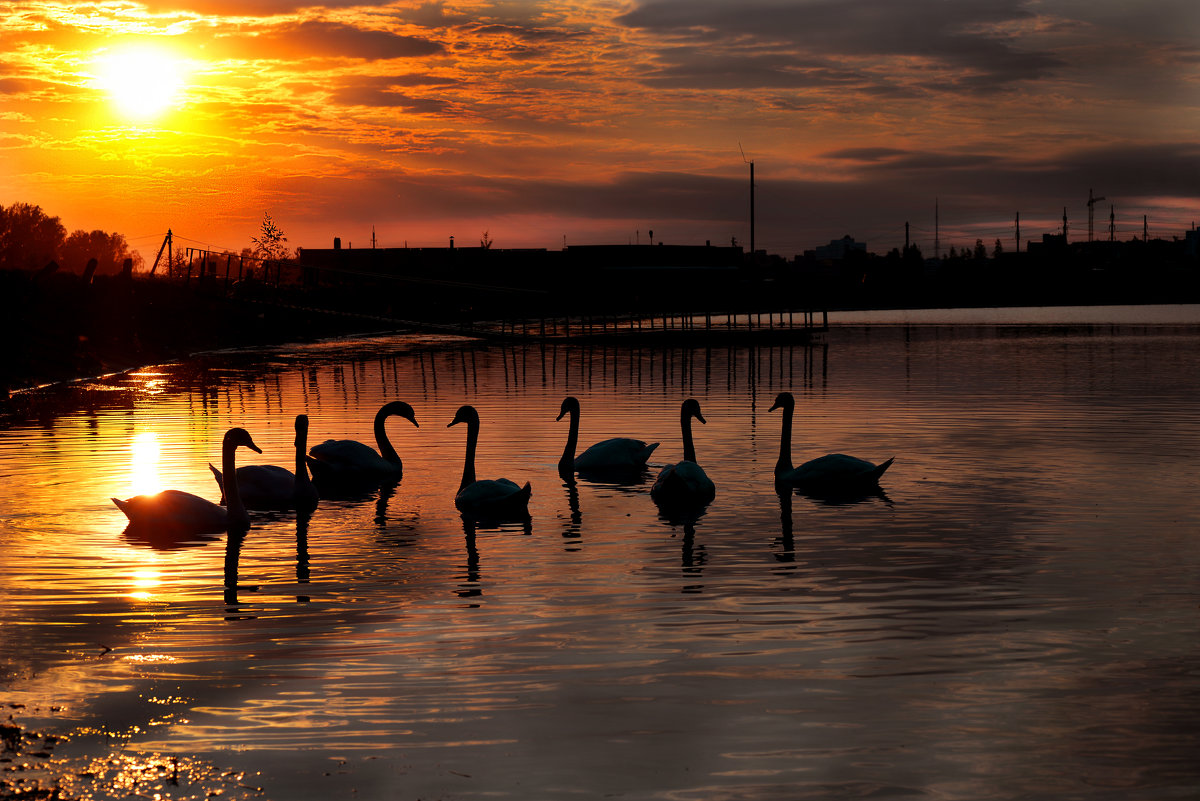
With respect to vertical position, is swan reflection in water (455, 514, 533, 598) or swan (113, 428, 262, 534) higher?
swan (113, 428, 262, 534)

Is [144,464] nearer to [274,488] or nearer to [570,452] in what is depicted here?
[274,488]

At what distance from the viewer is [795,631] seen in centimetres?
1016

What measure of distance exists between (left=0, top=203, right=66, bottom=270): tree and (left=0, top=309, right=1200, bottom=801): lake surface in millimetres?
142160

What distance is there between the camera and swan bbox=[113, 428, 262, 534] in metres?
14.8

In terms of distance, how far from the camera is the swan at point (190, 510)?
48.4ft

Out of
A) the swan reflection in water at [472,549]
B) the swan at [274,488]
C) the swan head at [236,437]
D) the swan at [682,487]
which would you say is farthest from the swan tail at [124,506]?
the swan at [682,487]

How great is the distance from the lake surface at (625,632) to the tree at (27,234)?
14216 cm

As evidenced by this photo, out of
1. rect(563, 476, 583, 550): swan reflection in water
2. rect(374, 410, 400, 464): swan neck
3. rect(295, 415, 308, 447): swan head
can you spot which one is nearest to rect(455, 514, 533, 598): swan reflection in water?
rect(563, 476, 583, 550): swan reflection in water

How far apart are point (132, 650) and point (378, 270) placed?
132862 mm

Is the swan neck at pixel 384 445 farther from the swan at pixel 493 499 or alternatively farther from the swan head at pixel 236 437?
the swan head at pixel 236 437

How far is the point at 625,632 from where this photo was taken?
10.2 meters

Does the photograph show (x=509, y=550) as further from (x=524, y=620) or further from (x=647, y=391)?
(x=647, y=391)

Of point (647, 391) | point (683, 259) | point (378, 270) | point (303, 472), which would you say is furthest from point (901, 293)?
point (303, 472)

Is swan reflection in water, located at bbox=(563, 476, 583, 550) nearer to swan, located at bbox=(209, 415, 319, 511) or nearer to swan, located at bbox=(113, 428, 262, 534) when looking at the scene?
swan, located at bbox=(209, 415, 319, 511)
